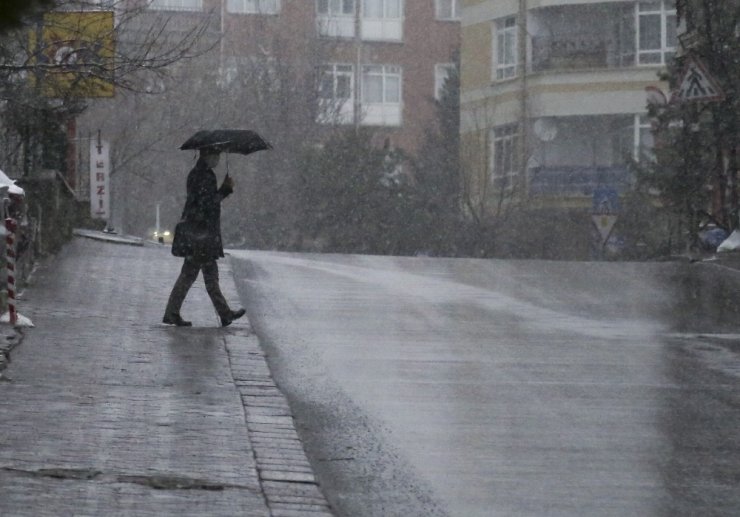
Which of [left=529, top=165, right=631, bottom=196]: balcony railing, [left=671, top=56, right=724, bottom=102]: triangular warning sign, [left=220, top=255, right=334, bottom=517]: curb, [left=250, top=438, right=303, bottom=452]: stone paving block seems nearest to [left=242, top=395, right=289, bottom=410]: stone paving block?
[left=220, top=255, right=334, bottom=517]: curb

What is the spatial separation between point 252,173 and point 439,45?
20.2 m

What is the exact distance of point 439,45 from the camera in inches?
2970

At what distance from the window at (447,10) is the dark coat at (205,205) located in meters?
61.0

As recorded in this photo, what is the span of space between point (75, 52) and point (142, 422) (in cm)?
699

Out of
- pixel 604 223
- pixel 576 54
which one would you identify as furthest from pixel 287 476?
pixel 576 54

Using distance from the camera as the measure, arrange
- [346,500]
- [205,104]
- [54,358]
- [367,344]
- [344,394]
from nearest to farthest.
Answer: [346,500] → [344,394] → [54,358] → [367,344] → [205,104]


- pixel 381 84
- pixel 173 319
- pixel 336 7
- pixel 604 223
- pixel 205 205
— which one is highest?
pixel 336 7

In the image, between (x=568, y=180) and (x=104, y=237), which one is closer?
(x=104, y=237)

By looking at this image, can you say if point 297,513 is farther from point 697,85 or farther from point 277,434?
point 697,85

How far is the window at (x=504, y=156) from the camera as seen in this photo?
5216 cm

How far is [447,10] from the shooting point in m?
75.7

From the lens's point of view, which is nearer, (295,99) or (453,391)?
(453,391)

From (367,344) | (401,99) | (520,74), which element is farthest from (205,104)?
(367,344)

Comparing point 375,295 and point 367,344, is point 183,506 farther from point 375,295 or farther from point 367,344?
point 375,295
